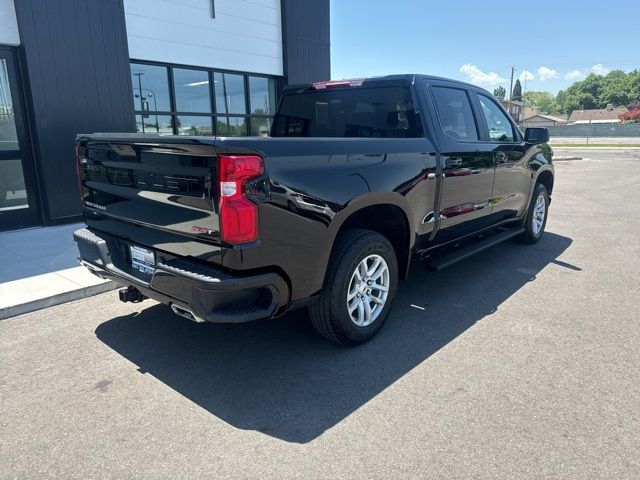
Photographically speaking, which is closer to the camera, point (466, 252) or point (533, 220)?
point (466, 252)

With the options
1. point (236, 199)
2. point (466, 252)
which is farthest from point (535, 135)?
point (236, 199)

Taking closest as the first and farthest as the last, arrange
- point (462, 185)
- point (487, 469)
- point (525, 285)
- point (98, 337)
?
point (487, 469), point (98, 337), point (462, 185), point (525, 285)

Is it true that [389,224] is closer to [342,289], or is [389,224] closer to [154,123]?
[342,289]

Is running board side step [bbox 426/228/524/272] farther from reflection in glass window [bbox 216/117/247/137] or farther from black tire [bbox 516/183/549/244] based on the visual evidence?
reflection in glass window [bbox 216/117/247/137]

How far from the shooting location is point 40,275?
16.7 feet

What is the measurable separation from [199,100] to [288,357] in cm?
754

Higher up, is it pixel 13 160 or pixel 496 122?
pixel 496 122

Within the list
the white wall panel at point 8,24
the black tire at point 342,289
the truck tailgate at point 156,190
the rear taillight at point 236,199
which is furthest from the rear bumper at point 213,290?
the white wall panel at point 8,24

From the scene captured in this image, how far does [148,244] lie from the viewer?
313cm

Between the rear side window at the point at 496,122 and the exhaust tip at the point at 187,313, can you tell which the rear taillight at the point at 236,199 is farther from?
the rear side window at the point at 496,122

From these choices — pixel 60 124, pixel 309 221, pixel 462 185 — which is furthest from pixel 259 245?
pixel 60 124

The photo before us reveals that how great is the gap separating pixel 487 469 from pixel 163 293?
204 cm

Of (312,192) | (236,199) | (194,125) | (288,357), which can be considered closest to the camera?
(236,199)

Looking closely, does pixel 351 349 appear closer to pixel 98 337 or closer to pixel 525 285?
pixel 98 337
